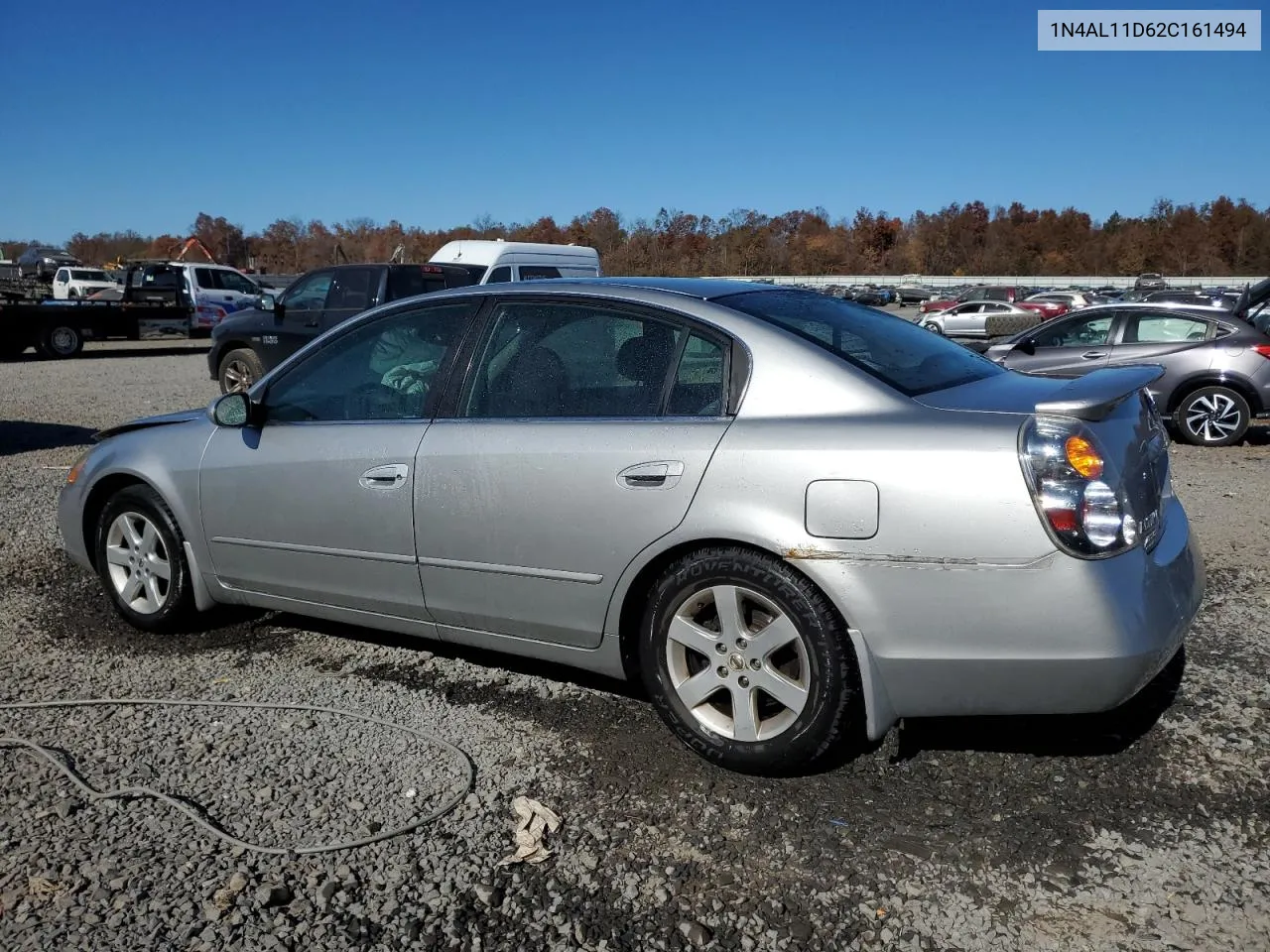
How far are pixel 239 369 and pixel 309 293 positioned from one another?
1416 mm

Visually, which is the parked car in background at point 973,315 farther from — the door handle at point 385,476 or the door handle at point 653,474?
the door handle at point 653,474

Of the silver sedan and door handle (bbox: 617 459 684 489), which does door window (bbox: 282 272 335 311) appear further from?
door handle (bbox: 617 459 684 489)

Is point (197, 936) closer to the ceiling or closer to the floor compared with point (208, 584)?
closer to the floor

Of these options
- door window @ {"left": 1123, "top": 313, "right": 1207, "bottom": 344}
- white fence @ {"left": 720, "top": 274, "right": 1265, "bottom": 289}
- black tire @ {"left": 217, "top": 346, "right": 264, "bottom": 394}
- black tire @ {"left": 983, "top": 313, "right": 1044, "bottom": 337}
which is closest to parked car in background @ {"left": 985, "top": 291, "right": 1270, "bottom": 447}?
door window @ {"left": 1123, "top": 313, "right": 1207, "bottom": 344}

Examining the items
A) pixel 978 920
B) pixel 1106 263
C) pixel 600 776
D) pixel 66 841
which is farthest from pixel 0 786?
pixel 1106 263

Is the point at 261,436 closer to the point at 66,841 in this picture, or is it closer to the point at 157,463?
the point at 157,463

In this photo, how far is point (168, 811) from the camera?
10.3 ft

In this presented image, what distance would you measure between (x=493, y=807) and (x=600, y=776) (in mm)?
370

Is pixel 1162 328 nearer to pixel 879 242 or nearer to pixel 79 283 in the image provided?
pixel 79 283

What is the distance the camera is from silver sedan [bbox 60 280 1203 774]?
292cm

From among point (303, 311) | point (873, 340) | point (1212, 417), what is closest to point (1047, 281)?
point (1212, 417)

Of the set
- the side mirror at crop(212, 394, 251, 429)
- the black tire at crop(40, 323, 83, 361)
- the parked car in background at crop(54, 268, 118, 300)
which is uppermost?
the parked car in background at crop(54, 268, 118, 300)

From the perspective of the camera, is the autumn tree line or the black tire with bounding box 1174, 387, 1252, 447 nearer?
the black tire with bounding box 1174, 387, 1252, 447

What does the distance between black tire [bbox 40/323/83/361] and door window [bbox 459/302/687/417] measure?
21.2 m
